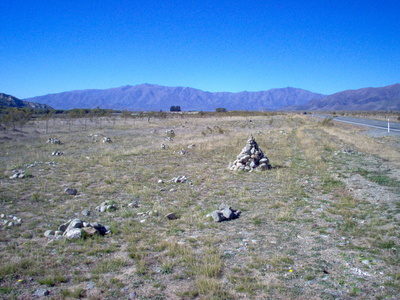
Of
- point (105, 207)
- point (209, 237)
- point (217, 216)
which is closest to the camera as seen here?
point (209, 237)

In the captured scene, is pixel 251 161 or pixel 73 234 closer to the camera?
pixel 73 234

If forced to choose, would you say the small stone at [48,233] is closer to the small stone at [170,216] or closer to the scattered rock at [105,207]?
the scattered rock at [105,207]

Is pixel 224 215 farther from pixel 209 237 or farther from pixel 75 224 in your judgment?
pixel 75 224

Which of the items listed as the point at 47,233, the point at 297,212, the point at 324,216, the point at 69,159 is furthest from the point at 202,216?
the point at 69,159

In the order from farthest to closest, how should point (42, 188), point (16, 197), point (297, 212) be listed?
1. point (42, 188)
2. point (16, 197)
3. point (297, 212)

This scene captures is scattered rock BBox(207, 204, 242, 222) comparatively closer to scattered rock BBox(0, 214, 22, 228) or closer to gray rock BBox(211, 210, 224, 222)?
gray rock BBox(211, 210, 224, 222)

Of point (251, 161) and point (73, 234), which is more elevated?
point (251, 161)

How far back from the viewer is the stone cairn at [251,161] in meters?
13.2

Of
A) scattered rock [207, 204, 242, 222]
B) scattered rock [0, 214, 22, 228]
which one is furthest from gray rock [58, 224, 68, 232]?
scattered rock [207, 204, 242, 222]

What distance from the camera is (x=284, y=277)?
4434 millimetres

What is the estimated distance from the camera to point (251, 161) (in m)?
13.6

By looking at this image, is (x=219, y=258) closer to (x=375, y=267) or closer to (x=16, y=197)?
(x=375, y=267)

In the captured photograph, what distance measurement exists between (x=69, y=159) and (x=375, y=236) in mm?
15539

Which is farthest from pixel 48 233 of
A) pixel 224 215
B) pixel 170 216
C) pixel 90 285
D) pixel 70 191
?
pixel 224 215
